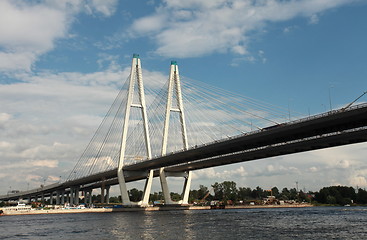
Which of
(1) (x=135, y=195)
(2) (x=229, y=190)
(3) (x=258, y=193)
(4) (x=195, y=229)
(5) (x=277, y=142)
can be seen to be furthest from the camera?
(3) (x=258, y=193)

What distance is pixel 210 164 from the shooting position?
70.5 m

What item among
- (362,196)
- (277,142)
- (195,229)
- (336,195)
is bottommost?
(195,229)

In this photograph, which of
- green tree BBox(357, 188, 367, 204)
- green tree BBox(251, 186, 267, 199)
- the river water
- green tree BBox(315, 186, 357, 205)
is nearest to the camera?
the river water

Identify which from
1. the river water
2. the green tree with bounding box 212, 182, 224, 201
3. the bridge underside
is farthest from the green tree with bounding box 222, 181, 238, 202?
the river water

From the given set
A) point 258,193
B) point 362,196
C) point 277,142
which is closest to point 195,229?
point 277,142

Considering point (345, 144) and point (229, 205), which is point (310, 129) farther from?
point (229, 205)

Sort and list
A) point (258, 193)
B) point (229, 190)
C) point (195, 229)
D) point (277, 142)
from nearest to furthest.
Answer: point (195, 229)
point (277, 142)
point (229, 190)
point (258, 193)

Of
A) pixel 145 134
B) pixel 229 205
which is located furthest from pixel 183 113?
pixel 229 205

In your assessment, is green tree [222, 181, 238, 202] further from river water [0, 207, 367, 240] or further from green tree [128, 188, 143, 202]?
river water [0, 207, 367, 240]

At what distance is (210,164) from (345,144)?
27.8 m

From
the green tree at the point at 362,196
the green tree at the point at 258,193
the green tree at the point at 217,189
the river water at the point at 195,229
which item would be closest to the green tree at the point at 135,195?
the green tree at the point at 217,189

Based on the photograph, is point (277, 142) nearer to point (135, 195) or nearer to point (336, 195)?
point (336, 195)

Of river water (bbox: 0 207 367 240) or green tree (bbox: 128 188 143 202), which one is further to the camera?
green tree (bbox: 128 188 143 202)

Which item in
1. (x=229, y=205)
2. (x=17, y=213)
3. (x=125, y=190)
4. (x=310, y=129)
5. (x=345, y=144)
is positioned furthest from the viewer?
(x=229, y=205)
